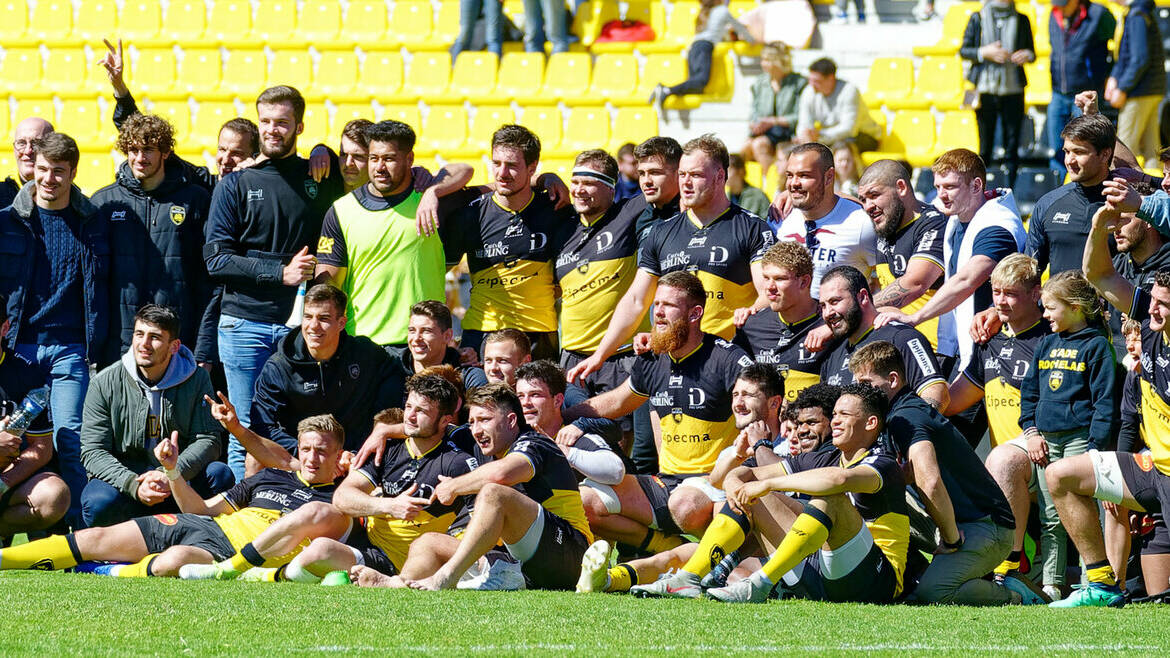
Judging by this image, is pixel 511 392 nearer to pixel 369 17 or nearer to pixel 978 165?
pixel 978 165

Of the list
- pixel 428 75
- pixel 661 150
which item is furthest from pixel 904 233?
pixel 428 75

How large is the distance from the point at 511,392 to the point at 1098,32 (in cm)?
760

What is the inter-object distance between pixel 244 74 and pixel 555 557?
10835mm

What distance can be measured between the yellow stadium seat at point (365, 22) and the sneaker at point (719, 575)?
1104cm

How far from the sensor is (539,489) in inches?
280

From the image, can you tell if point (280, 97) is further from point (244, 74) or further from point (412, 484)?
point (244, 74)

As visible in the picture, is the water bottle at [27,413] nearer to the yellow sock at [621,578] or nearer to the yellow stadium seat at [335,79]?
the yellow sock at [621,578]

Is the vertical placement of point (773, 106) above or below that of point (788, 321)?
above

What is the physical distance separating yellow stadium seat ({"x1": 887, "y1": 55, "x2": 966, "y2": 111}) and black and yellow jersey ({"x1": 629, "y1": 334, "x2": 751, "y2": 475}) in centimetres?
753

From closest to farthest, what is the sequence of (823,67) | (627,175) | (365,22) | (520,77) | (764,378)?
1. (764,378)
2. (627,175)
3. (823,67)
4. (520,77)
5. (365,22)

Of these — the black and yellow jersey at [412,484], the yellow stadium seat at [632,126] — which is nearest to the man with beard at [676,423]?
the black and yellow jersey at [412,484]

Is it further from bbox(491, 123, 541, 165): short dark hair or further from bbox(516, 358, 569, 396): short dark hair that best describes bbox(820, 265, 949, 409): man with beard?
bbox(491, 123, 541, 165): short dark hair

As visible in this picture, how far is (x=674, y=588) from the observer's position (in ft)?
21.8

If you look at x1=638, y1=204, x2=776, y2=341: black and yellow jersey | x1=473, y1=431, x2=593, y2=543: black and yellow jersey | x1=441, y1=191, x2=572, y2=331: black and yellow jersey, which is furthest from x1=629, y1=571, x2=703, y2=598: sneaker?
x1=441, y1=191, x2=572, y2=331: black and yellow jersey
